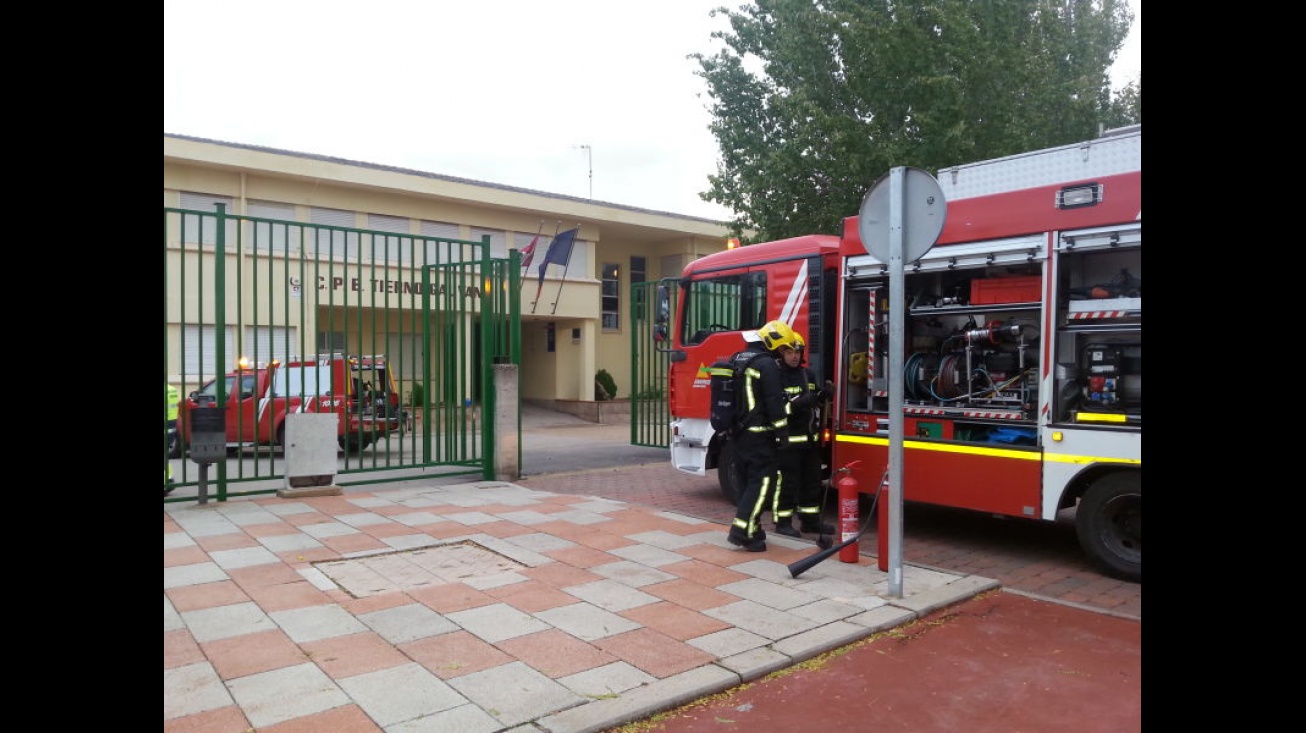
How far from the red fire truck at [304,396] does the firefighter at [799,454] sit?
4.57 m

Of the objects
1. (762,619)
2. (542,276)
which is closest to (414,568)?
(762,619)

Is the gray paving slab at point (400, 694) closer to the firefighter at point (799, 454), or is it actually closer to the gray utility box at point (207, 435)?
the firefighter at point (799, 454)

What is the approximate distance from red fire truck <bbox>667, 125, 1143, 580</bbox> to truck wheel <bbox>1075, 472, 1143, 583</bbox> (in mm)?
10

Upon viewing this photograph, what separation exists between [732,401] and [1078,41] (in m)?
13.3

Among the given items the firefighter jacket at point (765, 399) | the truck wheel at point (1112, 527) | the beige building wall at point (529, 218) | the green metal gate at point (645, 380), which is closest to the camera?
the truck wheel at point (1112, 527)

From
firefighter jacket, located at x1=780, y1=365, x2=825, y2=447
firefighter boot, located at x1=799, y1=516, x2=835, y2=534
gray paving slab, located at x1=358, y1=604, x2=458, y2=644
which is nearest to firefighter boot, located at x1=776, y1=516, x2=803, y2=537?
firefighter boot, located at x1=799, y1=516, x2=835, y2=534

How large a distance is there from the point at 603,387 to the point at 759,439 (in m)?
19.0

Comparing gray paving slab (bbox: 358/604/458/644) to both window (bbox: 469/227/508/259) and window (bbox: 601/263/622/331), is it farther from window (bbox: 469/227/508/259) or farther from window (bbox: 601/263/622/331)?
window (bbox: 601/263/622/331)

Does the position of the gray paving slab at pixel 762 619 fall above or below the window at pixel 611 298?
below

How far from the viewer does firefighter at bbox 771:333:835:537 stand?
683cm

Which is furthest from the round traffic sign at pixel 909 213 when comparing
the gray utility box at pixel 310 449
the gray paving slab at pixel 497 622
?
the gray utility box at pixel 310 449

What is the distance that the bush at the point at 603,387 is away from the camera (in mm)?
25469

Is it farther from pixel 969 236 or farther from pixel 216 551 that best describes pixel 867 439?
pixel 216 551

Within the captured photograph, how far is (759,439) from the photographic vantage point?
264 inches
